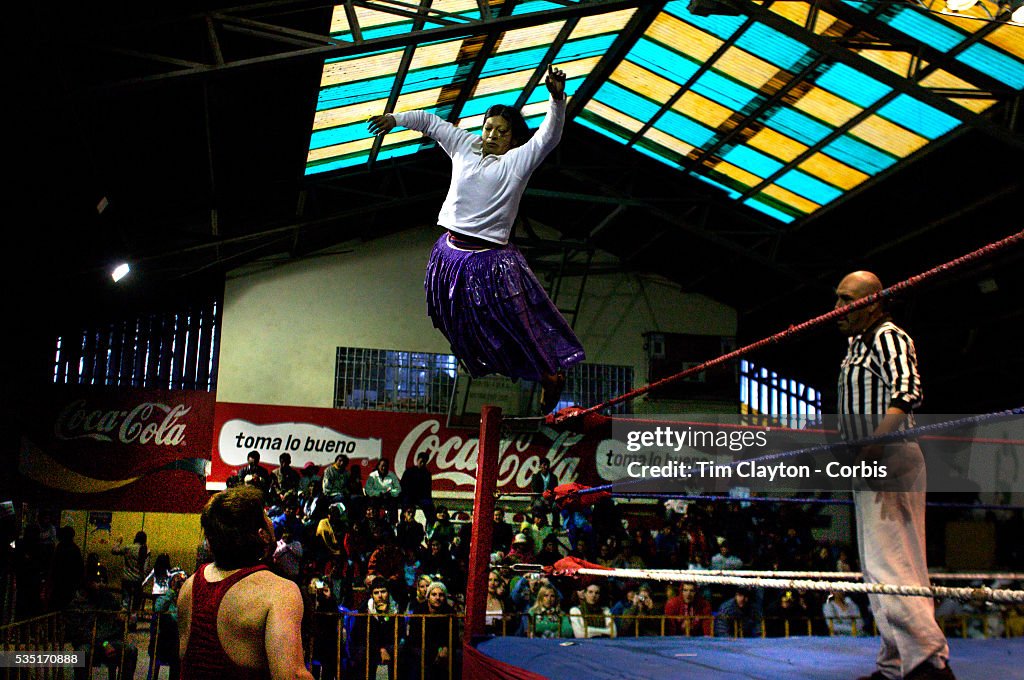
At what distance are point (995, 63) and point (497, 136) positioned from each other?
6.43 metres

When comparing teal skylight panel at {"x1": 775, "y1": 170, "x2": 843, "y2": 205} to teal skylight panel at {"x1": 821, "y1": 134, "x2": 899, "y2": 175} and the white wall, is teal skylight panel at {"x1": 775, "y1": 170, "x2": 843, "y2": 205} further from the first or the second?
the white wall

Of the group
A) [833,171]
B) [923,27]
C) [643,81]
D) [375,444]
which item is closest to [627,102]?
[643,81]

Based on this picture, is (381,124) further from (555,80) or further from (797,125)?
(797,125)

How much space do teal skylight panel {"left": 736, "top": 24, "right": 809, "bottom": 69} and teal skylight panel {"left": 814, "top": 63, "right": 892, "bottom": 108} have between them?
0.31 meters

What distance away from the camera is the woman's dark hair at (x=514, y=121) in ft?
8.82

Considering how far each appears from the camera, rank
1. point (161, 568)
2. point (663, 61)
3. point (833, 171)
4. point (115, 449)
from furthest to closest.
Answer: point (115, 449), point (833, 171), point (663, 61), point (161, 568)

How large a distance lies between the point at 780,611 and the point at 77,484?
24.4 ft

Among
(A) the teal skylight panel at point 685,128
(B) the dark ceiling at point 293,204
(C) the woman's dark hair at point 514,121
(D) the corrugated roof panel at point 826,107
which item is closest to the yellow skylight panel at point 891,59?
(D) the corrugated roof panel at point 826,107

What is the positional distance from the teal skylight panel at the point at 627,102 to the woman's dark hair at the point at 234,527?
8.77 meters

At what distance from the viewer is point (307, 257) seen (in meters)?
11.8

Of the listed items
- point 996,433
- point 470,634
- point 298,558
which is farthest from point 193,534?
point 996,433

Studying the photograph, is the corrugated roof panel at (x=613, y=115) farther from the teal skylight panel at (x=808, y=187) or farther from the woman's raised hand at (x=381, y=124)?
the woman's raised hand at (x=381, y=124)

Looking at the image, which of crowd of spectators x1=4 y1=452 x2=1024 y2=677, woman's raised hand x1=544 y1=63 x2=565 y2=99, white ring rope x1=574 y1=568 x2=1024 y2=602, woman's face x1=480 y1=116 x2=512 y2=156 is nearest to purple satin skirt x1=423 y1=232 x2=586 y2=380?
woman's face x1=480 y1=116 x2=512 y2=156

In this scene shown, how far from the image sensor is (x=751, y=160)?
1013 centimetres
